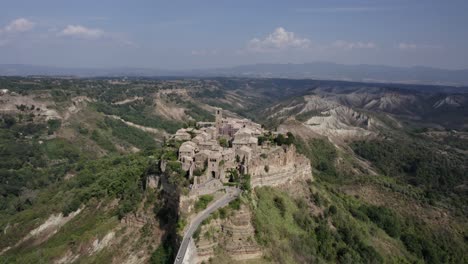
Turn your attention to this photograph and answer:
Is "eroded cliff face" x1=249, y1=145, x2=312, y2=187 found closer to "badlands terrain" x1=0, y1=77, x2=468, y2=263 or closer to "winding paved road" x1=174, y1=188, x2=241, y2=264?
"badlands terrain" x1=0, y1=77, x2=468, y2=263

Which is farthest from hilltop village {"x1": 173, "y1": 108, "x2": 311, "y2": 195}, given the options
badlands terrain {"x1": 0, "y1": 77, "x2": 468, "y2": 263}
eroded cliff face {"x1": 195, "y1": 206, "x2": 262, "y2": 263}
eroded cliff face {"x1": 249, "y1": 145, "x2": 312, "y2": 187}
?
eroded cliff face {"x1": 195, "y1": 206, "x2": 262, "y2": 263}

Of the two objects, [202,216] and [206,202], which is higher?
[206,202]

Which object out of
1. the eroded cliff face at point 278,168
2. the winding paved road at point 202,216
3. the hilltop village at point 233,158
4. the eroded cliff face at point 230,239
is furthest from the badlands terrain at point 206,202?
the eroded cliff face at point 278,168

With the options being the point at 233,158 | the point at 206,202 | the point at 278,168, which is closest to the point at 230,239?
the point at 206,202

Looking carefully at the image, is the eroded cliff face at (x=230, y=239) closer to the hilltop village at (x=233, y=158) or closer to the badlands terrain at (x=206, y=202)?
the badlands terrain at (x=206, y=202)

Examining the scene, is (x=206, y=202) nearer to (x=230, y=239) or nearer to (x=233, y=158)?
(x=230, y=239)

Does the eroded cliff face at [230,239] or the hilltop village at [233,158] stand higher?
the hilltop village at [233,158]

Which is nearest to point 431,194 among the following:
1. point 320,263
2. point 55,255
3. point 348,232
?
point 348,232
